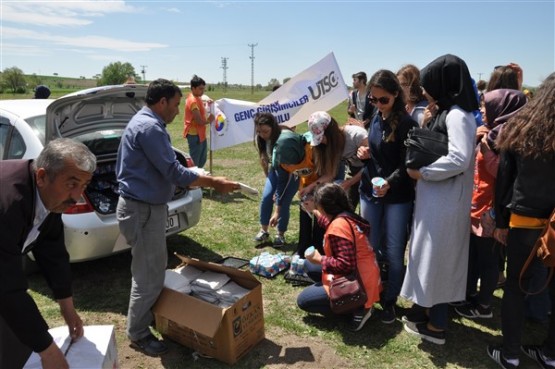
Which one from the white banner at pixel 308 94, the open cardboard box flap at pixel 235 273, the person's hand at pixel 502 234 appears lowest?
the open cardboard box flap at pixel 235 273

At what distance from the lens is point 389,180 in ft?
10.7

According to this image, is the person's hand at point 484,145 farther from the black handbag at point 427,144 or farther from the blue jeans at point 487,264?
the blue jeans at point 487,264

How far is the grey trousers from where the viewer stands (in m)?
2.93

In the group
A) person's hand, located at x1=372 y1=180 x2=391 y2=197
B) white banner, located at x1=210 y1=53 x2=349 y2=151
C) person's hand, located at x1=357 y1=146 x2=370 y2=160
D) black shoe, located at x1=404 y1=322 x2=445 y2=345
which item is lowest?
black shoe, located at x1=404 y1=322 x2=445 y2=345

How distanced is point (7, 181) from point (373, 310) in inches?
115

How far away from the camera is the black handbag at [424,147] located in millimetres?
2908

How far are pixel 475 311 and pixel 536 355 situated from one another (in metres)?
0.65

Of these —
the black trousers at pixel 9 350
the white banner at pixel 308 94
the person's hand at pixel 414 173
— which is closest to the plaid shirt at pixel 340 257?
the person's hand at pixel 414 173

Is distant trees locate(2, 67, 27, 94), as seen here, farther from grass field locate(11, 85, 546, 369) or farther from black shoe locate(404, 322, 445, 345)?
black shoe locate(404, 322, 445, 345)

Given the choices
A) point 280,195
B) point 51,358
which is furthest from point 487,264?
point 51,358

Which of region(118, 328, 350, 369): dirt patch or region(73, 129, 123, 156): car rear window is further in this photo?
region(73, 129, 123, 156): car rear window

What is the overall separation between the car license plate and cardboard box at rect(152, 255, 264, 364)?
1185mm

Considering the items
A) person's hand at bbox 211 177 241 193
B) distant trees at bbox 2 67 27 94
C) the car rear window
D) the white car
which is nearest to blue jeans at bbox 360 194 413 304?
person's hand at bbox 211 177 241 193

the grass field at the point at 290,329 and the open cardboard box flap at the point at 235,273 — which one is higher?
the open cardboard box flap at the point at 235,273
